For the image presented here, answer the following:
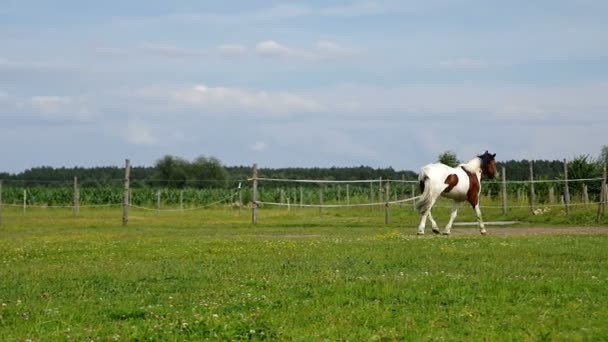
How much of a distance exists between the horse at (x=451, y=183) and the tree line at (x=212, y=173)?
1601 centimetres

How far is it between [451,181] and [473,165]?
46.8 inches

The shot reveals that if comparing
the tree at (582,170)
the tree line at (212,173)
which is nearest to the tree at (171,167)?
the tree line at (212,173)

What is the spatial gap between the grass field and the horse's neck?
7427 millimetres

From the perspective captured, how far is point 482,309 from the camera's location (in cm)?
1009

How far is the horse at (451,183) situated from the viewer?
2505 centimetres

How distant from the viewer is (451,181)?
25.5 metres

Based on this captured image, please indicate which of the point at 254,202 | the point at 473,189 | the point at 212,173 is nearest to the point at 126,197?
the point at 254,202

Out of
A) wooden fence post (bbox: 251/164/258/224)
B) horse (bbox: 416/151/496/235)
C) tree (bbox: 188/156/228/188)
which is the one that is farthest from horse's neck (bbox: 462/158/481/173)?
tree (bbox: 188/156/228/188)

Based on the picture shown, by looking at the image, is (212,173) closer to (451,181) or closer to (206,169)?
(206,169)

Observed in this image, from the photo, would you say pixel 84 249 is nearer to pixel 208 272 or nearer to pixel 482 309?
pixel 208 272

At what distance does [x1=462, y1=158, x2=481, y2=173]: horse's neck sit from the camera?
1032 inches

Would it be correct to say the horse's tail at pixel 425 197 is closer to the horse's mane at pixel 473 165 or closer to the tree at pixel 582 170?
the horse's mane at pixel 473 165

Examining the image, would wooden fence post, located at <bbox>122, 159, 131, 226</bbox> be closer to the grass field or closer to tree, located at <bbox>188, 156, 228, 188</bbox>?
the grass field

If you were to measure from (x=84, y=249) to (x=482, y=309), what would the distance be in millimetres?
11859
